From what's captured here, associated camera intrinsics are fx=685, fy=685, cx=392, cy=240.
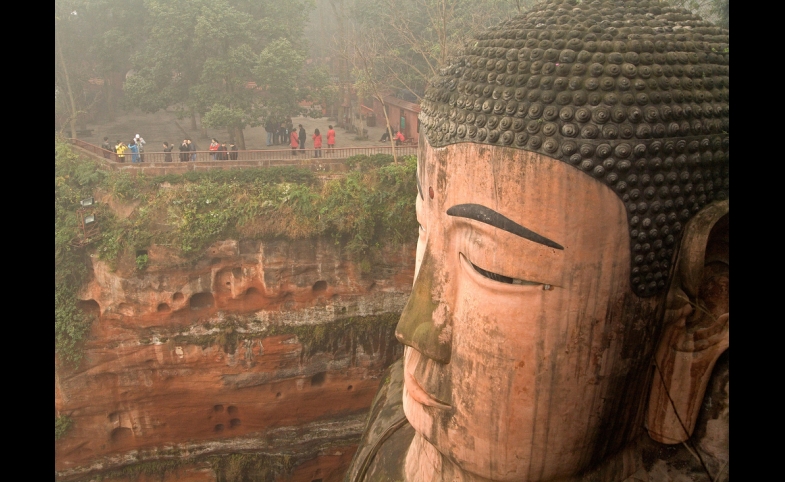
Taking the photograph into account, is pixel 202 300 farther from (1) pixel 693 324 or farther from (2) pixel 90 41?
(2) pixel 90 41

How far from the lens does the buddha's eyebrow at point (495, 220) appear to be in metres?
3.94

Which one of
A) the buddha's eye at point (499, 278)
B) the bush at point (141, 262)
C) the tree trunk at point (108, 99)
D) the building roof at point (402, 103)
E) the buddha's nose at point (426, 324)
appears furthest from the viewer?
the tree trunk at point (108, 99)

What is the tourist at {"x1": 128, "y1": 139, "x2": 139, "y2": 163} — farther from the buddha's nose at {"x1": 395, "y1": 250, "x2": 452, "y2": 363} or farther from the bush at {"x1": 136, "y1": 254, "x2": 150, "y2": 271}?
the buddha's nose at {"x1": 395, "y1": 250, "x2": 452, "y2": 363}

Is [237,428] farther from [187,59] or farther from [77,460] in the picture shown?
[187,59]

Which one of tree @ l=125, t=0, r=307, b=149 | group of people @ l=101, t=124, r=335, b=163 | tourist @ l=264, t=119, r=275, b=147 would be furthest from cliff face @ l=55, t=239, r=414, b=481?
tourist @ l=264, t=119, r=275, b=147

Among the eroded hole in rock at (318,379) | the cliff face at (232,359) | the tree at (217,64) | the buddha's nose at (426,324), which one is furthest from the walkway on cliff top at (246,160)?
the buddha's nose at (426,324)

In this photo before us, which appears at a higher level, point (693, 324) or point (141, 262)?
point (693, 324)

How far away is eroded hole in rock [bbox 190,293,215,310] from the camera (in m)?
13.9

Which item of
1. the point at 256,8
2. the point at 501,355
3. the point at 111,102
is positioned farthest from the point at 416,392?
the point at 111,102

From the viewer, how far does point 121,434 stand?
13938 mm

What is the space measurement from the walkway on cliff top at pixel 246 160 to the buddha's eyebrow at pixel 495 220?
11.9m

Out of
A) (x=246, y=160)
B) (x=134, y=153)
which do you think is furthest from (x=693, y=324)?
(x=134, y=153)

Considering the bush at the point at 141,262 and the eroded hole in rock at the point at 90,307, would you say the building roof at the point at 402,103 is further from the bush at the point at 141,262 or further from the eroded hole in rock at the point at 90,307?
the eroded hole in rock at the point at 90,307

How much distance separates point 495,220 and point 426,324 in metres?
0.94
